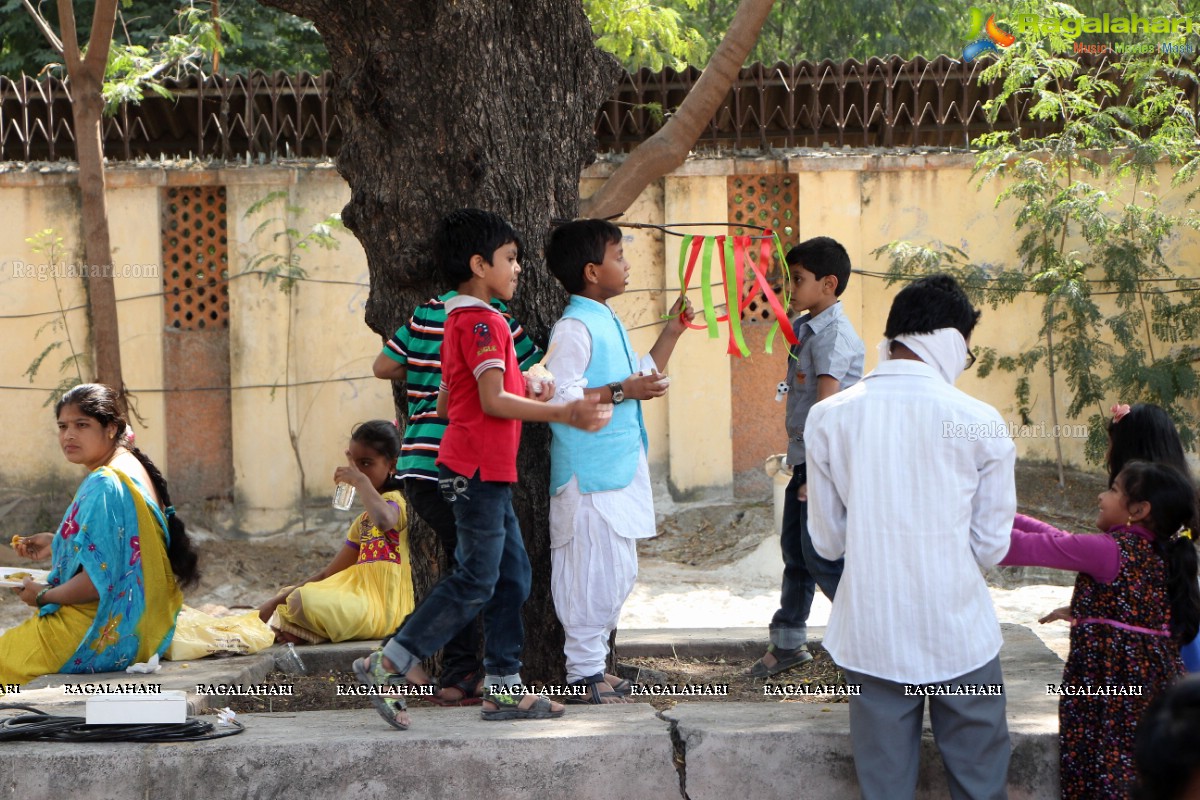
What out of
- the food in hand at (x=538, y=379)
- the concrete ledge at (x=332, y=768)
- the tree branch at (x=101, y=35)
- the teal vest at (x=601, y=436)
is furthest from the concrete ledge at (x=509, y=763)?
the tree branch at (x=101, y=35)

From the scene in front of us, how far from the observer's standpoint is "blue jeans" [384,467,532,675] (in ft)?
11.3

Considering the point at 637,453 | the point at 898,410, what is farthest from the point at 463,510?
the point at 898,410

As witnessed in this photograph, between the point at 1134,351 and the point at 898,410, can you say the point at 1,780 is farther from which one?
the point at 1134,351

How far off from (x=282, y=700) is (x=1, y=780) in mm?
1228

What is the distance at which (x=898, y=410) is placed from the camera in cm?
306

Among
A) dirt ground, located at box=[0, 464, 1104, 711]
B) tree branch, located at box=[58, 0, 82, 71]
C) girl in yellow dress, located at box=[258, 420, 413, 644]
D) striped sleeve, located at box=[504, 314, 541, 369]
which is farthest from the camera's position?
dirt ground, located at box=[0, 464, 1104, 711]

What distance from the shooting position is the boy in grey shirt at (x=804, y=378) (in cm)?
456

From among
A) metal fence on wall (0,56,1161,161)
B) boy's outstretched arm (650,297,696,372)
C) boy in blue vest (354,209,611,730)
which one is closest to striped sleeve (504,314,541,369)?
boy in blue vest (354,209,611,730)

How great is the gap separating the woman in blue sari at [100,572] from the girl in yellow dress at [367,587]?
75 centimetres

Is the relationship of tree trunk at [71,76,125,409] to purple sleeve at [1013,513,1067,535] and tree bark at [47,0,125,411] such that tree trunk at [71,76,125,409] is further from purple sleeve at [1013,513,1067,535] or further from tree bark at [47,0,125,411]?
purple sleeve at [1013,513,1067,535]

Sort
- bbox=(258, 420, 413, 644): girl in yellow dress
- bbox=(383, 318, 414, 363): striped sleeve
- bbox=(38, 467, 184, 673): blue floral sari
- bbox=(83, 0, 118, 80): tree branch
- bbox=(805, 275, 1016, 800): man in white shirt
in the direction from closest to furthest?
1. bbox=(805, 275, 1016, 800): man in white shirt
2. bbox=(383, 318, 414, 363): striped sleeve
3. bbox=(38, 467, 184, 673): blue floral sari
4. bbox=(258, 420, 413, 644): girl in yellow dress
5. bbox=(83, 0, 118, 80): tree branch

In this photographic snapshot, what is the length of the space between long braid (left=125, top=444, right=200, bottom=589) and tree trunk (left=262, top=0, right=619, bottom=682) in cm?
83

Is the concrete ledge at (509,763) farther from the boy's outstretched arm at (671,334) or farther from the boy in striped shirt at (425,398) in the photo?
the boy's outstretched arm at (671,334)

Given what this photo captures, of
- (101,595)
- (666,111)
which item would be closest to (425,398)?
(101,595)
